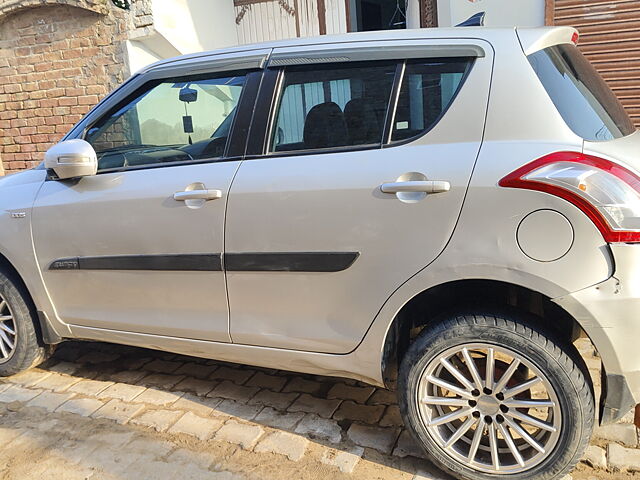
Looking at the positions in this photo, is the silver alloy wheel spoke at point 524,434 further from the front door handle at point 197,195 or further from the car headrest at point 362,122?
the front door handle at point 197,195

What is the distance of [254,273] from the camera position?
251 centimetres

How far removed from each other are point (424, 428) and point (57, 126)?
22.4 ft

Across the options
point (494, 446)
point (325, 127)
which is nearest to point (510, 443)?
point (494, 446)

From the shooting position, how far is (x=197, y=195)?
8.40 feet

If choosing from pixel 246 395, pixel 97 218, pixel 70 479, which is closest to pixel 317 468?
pixel 246 395

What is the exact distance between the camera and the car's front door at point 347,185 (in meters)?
2.18

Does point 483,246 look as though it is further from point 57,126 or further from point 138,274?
point 57,126

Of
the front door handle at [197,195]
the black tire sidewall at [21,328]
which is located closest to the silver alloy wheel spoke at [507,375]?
the front door handle at [197,195]

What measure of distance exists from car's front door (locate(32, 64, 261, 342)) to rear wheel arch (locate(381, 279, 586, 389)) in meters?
0.82

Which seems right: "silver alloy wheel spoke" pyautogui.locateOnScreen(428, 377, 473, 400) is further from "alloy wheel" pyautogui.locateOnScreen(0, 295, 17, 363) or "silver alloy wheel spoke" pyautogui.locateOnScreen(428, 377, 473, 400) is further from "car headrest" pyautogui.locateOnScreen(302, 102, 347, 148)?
"alloy wheel" pyautogui.locateOnScreen(0, 295, 17, 363)

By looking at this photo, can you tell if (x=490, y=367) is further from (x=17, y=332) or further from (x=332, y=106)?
(x=17, y=332)

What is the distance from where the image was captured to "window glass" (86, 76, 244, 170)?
2.73m

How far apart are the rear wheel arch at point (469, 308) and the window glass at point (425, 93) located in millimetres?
656

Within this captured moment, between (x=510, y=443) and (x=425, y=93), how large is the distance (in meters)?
1.44
